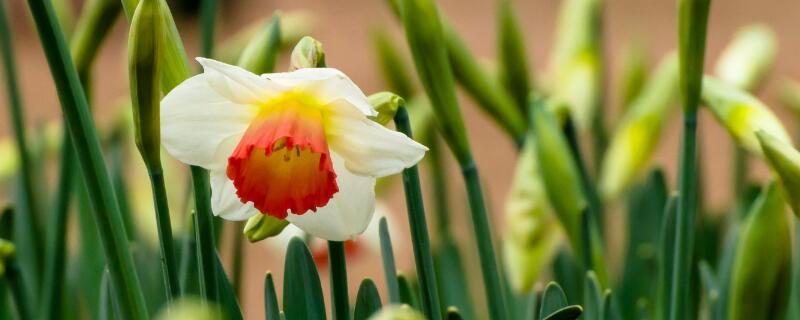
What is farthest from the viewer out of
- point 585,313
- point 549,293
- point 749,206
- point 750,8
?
point 750,8

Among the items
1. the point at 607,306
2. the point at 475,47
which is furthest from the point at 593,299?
the point at 475,47

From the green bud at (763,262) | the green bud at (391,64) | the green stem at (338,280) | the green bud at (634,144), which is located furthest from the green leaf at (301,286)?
the green bud at (391,64)

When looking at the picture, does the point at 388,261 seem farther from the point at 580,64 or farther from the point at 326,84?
the point at 580,64

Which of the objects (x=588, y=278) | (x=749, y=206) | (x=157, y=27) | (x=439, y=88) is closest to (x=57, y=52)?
(x=157, y=27)

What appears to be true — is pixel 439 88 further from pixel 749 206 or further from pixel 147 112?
pixel 749 206

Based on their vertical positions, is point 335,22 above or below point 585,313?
above

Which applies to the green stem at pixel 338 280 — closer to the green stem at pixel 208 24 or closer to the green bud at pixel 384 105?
the green bud at pixel 384 105
